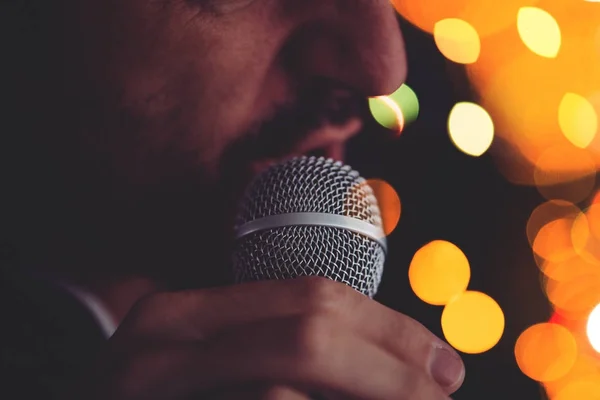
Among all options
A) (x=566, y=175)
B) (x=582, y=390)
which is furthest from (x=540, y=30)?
(x=582, y=390)

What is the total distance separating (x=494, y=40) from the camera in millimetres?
3814

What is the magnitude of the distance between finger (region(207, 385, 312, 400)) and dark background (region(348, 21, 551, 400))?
5.86 ft

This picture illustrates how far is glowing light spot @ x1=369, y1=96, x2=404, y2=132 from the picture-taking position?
1860 millimetres

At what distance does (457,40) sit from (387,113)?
1.66 metres

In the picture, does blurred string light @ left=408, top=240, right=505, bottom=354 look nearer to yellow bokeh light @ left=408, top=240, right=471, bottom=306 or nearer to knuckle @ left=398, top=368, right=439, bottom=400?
yellow bokeh light @ left=408, top=240, right=471, bottom=306

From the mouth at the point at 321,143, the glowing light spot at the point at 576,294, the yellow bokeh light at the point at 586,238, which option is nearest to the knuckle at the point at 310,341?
the mouth at the point at 321,143

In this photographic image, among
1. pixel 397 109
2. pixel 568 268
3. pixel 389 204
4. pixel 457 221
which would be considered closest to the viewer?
pixel 397 109

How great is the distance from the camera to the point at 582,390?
12.0ft

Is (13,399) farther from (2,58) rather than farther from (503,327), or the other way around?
(503,327)

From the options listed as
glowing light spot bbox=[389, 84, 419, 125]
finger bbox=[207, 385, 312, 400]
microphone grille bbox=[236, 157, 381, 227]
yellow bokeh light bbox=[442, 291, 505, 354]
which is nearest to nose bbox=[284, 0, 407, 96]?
microphone grille bbox=[236, 157, 381, 227]

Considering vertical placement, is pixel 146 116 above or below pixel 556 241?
above

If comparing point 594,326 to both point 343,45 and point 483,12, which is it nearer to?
point 483,12

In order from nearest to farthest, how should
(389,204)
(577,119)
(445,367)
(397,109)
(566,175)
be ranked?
(445,367) < (397,109) < (389,204) < (566,175) < (577,119)

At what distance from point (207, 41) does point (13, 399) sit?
0.89 m
